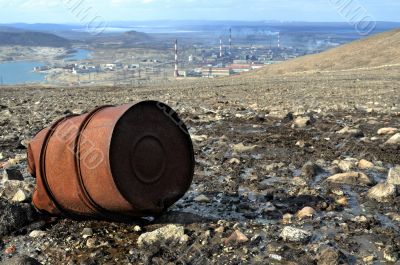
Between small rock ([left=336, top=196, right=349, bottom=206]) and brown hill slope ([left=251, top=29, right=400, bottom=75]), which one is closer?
small rock ([left=336, top=196, right=349, bottom=206])

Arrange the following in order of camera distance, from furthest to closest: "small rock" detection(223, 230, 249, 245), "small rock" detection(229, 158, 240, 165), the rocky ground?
"small rock" detection(229, 158, 240, 165), "small rock" detection(223, 230, 249, 245), the rocky ground

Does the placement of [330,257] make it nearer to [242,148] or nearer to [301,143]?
[242,148]

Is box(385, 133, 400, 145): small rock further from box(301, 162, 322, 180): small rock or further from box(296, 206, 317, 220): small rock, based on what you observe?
box(296, 206, 317, 220): small rock

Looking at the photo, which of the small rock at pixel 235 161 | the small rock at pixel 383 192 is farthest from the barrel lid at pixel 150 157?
the small rock at pixel 235 161

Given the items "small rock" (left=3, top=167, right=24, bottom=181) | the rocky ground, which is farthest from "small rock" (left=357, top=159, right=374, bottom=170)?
"small rock" (left=3, top=167, right=24, bottom=181)

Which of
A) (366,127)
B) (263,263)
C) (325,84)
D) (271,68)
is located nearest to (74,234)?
(263,263)

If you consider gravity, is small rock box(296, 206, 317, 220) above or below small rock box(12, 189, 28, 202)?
below

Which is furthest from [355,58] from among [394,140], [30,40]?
[30,40]
